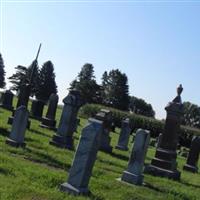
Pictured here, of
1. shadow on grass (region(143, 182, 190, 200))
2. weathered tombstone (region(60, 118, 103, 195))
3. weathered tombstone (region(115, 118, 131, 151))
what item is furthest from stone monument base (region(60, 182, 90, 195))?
weathered tombstone (region(115, 118, 131, 151))

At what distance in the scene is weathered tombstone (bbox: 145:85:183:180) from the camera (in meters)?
16.6

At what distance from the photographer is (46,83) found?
95000 millimetres

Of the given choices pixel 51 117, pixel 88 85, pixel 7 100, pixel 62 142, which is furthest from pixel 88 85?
pixel 62 142

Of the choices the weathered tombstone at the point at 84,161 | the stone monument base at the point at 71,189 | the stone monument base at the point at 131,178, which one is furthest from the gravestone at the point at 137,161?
the stone monument base at the point at 71,189

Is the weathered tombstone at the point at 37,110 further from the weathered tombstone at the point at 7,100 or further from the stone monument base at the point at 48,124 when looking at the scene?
the stone monument base at the point at 48,124

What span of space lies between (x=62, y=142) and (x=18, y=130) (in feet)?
10.4

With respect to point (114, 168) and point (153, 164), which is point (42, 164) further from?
point (153, 164)

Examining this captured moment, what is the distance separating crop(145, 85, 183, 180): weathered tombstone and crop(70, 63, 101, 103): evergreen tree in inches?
2748

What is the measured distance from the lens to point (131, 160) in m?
12.9

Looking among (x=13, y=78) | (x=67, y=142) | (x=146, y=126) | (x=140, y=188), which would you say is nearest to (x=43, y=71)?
(x=13, y=78)

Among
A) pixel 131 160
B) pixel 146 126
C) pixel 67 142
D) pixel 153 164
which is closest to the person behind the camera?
pixel 131 160

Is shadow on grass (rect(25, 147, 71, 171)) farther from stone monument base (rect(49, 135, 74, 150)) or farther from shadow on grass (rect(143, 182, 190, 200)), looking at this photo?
stone monument base (rect(49, 135, 74, 150))

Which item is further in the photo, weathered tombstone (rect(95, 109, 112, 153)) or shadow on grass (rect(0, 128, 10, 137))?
weathered tombstone (rect(95, 109, 112, 153))

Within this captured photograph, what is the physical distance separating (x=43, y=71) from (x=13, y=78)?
20.8 ft
